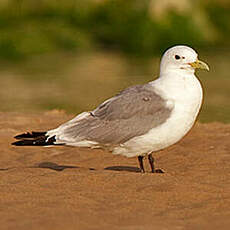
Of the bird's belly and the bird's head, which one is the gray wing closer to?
the bird's belly

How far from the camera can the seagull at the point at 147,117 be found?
18.6ft

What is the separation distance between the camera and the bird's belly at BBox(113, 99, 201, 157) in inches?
222

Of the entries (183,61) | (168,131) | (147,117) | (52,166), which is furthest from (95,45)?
(168,131)

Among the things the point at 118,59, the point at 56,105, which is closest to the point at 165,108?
the point at 56,105

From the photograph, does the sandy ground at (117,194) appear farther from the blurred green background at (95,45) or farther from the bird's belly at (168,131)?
the blurred green background at (95,45)

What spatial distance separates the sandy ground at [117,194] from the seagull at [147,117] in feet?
1.11

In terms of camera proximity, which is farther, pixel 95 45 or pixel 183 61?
pixel 95 45

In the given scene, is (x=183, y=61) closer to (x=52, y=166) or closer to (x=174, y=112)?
(x=174, y=112)

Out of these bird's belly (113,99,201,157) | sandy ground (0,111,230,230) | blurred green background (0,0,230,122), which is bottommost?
sandy ground (0,111,230,230)

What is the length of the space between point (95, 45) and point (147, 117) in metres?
14.8

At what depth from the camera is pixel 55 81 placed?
1459 centimetres

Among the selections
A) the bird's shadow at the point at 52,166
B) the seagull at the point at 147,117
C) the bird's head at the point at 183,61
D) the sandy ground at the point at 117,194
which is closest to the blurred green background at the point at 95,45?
the bird's shadow at the point at 52,166

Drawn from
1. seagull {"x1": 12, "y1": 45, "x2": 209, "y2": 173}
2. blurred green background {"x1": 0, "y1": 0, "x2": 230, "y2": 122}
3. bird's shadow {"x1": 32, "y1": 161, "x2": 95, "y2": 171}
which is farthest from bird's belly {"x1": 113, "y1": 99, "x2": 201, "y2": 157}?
blurred green background {"x1": 0, "y1": 0, "x2": 230, "y2": 122}

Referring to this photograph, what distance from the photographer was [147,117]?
18.9ft
